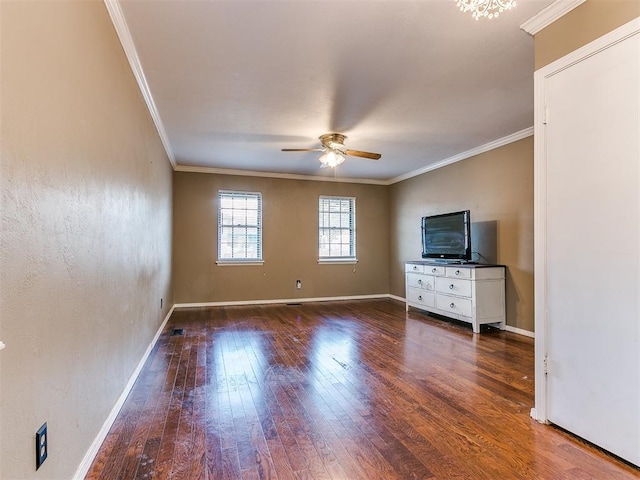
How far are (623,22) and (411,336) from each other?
3.32 metres

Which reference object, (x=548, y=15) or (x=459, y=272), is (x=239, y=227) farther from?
(x=548, y=15)

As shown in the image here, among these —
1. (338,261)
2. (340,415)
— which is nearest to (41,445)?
(340,415)

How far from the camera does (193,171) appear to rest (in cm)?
602

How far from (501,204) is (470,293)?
1.28 metres

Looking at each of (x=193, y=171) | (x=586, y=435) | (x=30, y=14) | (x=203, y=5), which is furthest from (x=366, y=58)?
(x=193, y=171)

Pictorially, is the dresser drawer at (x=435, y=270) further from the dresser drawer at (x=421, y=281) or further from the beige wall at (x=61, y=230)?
the beige wall at (x=61, y=230)

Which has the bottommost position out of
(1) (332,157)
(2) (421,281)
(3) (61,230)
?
(2) (421,281)

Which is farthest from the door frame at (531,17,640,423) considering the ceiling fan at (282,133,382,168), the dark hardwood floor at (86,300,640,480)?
the ceiling fan at (282,133,382,168)

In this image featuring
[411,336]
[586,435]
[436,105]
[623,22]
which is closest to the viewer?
[623,22]

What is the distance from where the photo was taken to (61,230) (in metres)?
1.37

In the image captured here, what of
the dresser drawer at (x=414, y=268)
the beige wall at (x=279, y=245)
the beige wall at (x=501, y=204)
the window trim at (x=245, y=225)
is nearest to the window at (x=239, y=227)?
the window trim at (x=245, y=225)

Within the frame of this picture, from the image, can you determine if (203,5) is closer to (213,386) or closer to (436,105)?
(436,105)

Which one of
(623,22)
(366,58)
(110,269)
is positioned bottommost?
(110,269)

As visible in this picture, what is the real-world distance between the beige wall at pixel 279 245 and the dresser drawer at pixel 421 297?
1.56 meters
